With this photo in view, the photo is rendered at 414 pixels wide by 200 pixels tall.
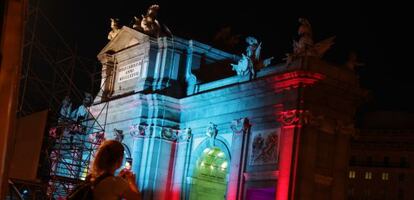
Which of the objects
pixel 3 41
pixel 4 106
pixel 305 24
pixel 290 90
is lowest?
pixel 4 106

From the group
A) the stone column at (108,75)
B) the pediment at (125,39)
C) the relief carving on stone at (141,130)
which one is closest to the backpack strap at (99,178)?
the relief carving on stone at (141,130)

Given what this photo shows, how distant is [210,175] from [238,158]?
392cm

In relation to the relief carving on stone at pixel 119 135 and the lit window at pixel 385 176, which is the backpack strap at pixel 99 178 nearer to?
the relief carving on stone at pixel 119 135

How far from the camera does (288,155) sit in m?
28.2

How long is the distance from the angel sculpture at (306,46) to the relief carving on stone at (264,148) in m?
3.25

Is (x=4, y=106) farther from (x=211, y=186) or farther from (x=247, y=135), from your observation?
(x=211, y=186)

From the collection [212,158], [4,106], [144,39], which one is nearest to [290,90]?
[212,158]

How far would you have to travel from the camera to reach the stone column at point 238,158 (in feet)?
99.7

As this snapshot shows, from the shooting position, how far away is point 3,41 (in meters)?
3.38

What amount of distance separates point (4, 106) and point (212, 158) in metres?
30.8

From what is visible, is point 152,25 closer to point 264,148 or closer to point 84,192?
point 264,148

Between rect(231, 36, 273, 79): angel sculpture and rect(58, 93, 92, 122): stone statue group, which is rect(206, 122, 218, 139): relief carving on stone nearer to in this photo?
rect(231, 36, 273, 79): angel sculpture

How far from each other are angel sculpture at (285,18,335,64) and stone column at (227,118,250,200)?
11.6 feet

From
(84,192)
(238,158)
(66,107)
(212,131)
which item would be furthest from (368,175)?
(84,192)
